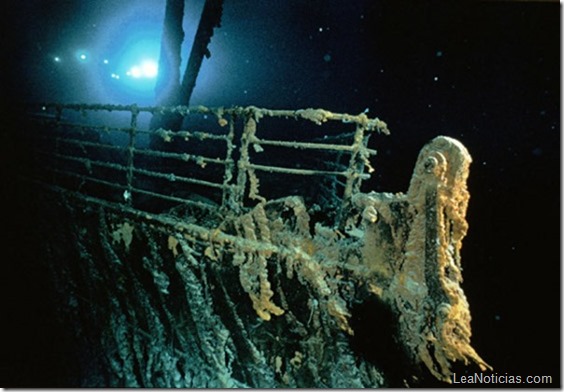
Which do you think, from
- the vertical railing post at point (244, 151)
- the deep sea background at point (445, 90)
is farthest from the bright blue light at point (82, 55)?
the vertical railing post at point (244, 151)

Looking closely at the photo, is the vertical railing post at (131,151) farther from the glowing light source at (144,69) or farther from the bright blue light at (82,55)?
the glowing light source at (144,69)

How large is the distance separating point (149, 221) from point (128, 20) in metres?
22.7

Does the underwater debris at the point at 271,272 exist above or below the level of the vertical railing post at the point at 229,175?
below

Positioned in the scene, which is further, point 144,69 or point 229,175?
point 144,69

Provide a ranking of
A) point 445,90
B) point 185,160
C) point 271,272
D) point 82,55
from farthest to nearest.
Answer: point 445,90 < point 82,55 < point 185,160 < point 271,272

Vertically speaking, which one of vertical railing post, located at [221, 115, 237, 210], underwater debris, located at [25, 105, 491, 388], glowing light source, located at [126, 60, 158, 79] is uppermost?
glowing light source, located at [126, 60, 158, 79]

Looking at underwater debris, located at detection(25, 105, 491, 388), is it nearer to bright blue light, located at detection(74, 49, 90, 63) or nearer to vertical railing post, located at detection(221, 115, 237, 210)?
vertical railing post, located at detection(221, 115, 237, 210)

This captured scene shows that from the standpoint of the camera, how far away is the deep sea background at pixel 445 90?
40.7 ft

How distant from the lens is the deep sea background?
1240 centimetres

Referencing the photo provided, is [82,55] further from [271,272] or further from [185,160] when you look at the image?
[271,272]

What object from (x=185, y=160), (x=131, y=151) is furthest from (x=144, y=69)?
(x=185, y=160)

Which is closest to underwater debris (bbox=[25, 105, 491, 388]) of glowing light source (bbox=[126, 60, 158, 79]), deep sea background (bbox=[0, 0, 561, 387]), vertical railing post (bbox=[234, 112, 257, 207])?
vertical railing post (bbox=[234, 112, 257, 207])

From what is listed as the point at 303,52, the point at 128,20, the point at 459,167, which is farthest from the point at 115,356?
the point at 303,52

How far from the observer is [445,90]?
18156 millimetres
